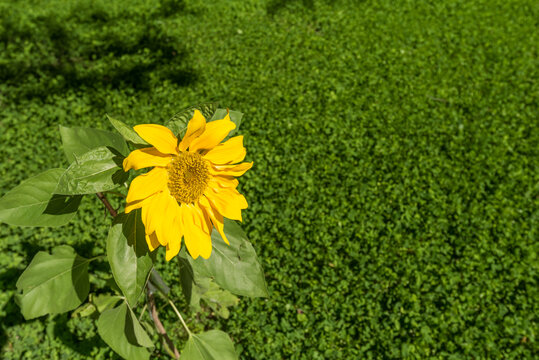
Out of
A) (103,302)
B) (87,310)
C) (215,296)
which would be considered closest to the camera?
(103,302)

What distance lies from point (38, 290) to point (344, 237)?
226cm

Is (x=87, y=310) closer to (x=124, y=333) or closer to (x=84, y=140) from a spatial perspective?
(x=124, y=333)

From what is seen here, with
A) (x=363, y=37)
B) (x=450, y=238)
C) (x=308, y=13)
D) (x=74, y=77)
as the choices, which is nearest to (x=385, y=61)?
(x=363, y=37)

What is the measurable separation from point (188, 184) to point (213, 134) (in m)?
0.19

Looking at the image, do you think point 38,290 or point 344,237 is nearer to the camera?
point 38,290

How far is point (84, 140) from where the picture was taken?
1.38 m

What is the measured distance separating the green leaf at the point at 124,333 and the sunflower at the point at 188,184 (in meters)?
0.67

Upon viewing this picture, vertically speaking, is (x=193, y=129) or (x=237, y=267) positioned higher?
(x=193, y=129)

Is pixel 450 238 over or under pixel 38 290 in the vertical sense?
under

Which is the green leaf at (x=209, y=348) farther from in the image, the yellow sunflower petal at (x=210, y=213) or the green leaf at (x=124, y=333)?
the yellow sunflower petal at (x=210, y=213)

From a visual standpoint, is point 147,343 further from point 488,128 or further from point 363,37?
point 363,37

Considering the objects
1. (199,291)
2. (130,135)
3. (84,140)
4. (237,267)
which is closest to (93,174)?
(130,135)

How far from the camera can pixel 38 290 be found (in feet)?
5.77

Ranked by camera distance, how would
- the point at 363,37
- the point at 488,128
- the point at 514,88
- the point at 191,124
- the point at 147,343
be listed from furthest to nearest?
1. the point at 363,37
2. the point at 514,88
3. the point at 488,128
4. the point at 147,343
5. the point at 191,124
